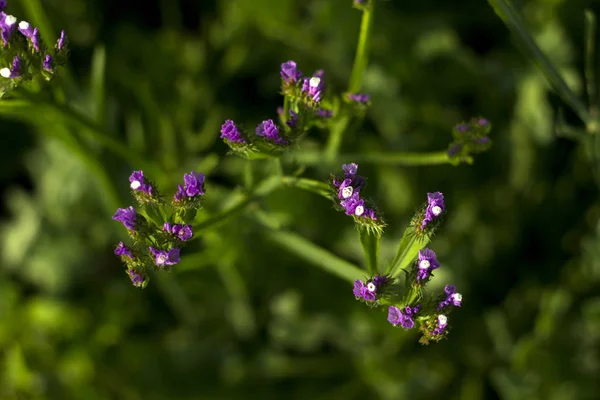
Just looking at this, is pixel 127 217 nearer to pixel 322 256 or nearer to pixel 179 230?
pixel 179 230

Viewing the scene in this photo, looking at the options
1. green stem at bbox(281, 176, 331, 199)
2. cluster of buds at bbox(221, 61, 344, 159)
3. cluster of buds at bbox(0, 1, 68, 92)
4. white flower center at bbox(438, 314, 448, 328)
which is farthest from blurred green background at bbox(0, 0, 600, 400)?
white flower center at bbox(438, 314, 448, 328)

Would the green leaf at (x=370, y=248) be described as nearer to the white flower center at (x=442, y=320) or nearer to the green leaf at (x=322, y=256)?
the green leaf at (x=322, y=256)

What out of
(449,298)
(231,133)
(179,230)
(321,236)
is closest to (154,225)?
(179,230)

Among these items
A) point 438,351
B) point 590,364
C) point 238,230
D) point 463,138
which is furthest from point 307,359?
point 463,138

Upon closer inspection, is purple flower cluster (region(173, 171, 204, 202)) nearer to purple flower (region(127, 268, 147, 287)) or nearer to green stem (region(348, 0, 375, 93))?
purple flower (region(127, 268, 147, 287))

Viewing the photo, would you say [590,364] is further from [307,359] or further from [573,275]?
[307,359]

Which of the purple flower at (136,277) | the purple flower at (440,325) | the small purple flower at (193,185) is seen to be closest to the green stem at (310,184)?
the small purple flower at (193,185)
